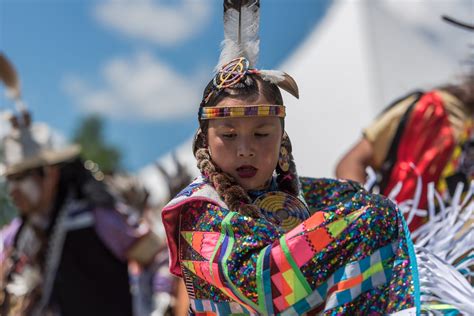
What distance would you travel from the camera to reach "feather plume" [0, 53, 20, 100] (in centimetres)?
474

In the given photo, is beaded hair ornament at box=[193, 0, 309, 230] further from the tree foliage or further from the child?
the tree foliage

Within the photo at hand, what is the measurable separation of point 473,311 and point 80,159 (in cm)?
309

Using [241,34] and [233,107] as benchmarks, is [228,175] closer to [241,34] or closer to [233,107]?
[233,107]

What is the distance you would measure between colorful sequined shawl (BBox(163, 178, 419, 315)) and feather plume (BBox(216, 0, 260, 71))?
479 millimetres

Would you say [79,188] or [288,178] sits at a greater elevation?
[288,178]

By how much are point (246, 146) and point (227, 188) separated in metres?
0.11

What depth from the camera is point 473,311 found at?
7.28 ft

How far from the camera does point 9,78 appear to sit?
4789mm

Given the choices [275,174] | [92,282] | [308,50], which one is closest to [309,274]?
[275,174]

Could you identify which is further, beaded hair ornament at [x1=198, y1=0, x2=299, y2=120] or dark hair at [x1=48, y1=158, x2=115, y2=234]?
dark hair at [x1=48, y1=158, x2=115, y2=234]

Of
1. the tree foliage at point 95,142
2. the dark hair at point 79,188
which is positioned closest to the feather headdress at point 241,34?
the dark hair at point 79,188

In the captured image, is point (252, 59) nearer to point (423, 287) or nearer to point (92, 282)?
point (423, 287)

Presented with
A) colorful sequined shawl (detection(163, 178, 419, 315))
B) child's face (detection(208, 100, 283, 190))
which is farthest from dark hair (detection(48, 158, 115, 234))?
colorful sequined shawl (detection(163, 178, 419, 315))

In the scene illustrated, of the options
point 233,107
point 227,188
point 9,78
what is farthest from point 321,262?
point 9,78
